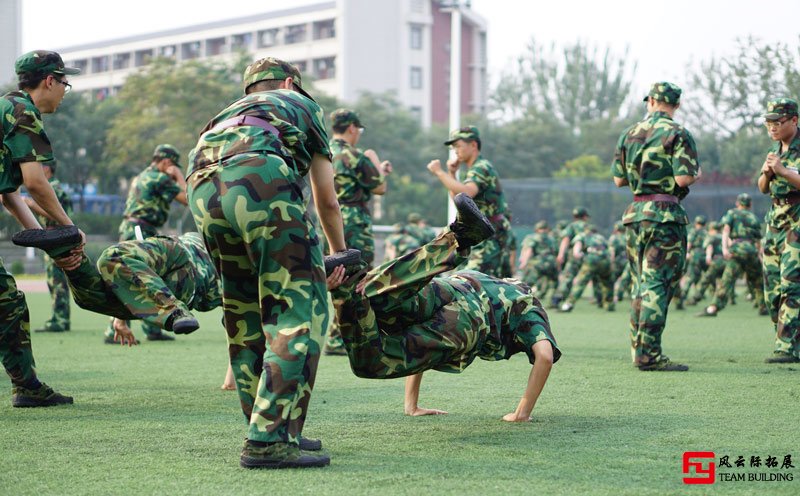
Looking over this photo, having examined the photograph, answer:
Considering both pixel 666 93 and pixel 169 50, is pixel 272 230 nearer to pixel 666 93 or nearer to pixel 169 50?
pixel 666 93

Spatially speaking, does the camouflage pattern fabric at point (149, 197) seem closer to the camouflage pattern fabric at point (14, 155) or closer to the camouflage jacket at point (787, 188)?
the camouflage pattern fabric at point (14, 155)

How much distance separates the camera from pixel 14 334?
6715 mm

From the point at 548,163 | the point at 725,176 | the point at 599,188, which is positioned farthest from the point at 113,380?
the point at 548,163

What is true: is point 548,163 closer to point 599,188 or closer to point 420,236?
point 599,188

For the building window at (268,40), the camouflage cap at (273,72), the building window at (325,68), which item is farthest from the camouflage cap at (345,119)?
the building window at (268,40)

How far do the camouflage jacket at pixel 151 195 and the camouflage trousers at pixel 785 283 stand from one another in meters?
5.86

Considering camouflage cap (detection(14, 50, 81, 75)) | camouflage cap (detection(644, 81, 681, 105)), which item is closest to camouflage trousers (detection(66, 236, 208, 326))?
camouflage cap (detection(14, 50, 81, 75))

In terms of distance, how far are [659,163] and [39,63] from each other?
15.8 ft

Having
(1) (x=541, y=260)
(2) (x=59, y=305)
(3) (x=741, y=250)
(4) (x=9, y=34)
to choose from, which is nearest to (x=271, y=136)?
(2) (x=59, y=305)

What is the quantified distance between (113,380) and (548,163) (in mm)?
56128

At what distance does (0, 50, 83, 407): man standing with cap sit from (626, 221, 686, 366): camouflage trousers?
443 cm

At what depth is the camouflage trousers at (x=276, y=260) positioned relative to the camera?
4.61 meters

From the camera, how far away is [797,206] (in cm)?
938

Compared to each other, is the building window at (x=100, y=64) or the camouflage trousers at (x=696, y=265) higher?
the building window at (x=100, y=64)
